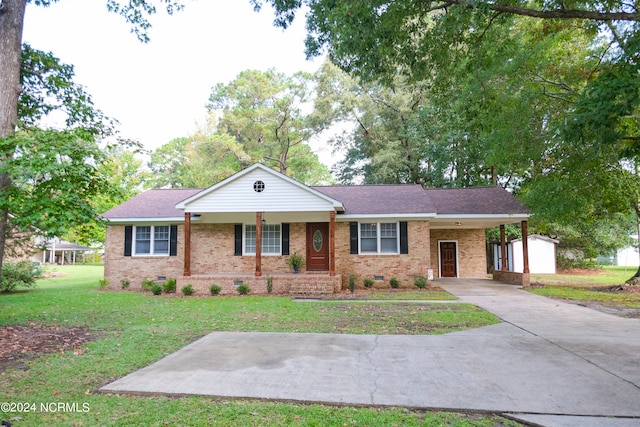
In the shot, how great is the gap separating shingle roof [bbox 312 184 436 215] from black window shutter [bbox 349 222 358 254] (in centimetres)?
66

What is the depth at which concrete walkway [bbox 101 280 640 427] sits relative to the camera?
4.07 meters

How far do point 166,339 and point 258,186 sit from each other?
8.32 meters

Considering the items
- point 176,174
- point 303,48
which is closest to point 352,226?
point 303,48

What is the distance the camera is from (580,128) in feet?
19.7

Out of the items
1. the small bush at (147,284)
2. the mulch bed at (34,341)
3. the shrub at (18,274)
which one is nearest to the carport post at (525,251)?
the small bush at (147,284)

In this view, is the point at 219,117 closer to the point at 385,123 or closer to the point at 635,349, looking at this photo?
the point at 385,123

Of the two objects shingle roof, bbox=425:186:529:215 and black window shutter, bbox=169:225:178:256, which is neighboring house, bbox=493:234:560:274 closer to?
shingle roof, bbox=425:186:529:215

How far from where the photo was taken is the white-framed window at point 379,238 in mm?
16188

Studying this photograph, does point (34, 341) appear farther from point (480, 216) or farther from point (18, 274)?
point (480, 216)

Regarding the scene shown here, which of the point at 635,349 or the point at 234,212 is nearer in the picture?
the point at 635,349

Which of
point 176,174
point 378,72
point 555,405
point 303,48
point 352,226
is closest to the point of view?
point 555,405

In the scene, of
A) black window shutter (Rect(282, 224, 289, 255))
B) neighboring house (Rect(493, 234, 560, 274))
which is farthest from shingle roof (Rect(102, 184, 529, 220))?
neighboring house (Rect(493, 234, 560, 274))

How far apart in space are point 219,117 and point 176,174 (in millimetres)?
9854

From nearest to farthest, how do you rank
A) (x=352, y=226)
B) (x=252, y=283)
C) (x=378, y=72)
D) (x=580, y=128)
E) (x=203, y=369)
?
(x=203, y=369), (x=580, y=128), (x=378, y=72), (x=252, y=283), (x=352, y=226)
